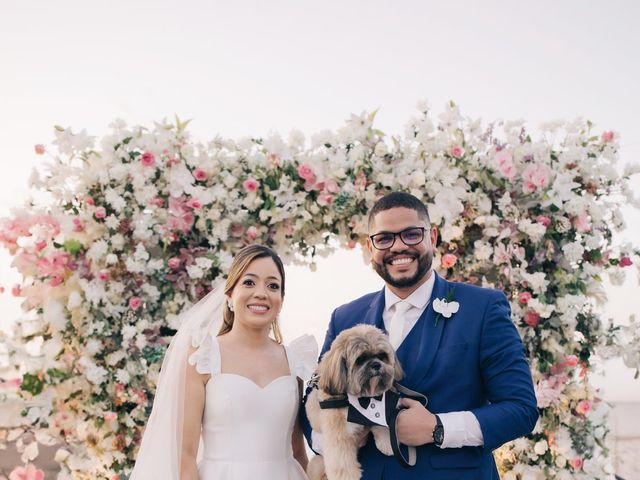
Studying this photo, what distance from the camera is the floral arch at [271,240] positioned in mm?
4363

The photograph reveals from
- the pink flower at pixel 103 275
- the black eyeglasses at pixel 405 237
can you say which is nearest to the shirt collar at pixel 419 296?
the black eyeglasses at pixel 405 237

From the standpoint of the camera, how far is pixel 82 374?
14.4ft

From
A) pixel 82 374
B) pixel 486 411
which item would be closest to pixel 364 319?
pixel 486 411

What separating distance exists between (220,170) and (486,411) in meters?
3.11

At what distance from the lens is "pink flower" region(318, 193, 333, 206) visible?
Answer: 467 cm

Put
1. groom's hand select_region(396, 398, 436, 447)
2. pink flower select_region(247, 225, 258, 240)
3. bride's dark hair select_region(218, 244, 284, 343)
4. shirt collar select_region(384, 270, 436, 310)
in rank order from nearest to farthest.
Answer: groom's hand select_region(396, 398, 436, 447) → shirt collar select_region(384, 270, 436, 310) → bride's dark hair select_region(218, 244, 284, 343) → pink flower select_region(247, 225, 258, 240)

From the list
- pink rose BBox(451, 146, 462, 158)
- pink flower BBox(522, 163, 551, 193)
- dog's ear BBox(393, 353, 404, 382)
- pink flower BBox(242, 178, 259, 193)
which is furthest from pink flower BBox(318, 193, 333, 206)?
dog's ear BBox(393, 353, 404, 382)

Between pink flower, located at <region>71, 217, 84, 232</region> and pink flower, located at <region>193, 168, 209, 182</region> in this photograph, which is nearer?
pink flower, located at <region>71, 217, 84, 232</region>

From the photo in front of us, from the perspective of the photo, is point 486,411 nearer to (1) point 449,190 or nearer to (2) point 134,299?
(1) point 449,190

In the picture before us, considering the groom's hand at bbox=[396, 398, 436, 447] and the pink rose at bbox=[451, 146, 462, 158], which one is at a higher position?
the pink rose at bbox=[451, 146, 462, 158]

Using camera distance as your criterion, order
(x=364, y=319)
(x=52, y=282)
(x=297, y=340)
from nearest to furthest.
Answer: (x=364, y=319)
(x=297, y=340)
(x=52, y=282)

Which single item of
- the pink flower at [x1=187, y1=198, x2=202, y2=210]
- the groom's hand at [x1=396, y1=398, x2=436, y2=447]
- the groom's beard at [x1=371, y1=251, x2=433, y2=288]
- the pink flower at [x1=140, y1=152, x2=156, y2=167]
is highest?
the pink flower at [x1=140, y1=152, x2=156, y2=167]

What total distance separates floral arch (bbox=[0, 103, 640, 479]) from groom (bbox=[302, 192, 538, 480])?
1.87 m

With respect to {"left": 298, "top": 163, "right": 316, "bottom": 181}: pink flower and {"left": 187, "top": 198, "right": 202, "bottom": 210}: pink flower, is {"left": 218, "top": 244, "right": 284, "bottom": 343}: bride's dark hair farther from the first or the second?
{"left": 298, "top": 163, "right": 316, "bottom": 181}: pink flower
